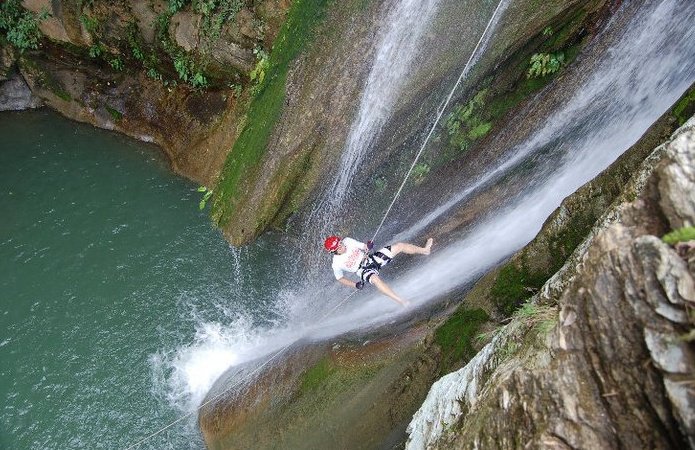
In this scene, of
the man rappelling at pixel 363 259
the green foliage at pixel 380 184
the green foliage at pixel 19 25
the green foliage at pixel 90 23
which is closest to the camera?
the man rappelling at pixel 363 259

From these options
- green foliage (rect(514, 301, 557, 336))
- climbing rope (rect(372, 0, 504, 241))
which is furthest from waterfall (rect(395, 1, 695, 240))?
green foliage (rect(514, 301, 557, 336))

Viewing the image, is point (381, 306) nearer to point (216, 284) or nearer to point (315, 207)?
point (315, 207)

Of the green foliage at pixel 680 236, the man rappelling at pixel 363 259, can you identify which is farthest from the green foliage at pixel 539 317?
the man rappelling at pixel 363 259

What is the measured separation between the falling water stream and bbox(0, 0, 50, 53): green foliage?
7.71 feet

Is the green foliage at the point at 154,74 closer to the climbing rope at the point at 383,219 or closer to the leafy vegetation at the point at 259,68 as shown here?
the leafy vegetation at the point at 259,68

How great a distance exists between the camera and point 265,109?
9.21 m

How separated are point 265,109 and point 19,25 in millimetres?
8456

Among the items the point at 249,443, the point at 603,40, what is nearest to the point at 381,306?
the point at 249,443

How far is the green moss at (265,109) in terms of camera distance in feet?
27.9

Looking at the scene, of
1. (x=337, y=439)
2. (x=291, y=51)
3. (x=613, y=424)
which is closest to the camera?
(x=613, y=424)

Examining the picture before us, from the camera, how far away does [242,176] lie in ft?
30.7

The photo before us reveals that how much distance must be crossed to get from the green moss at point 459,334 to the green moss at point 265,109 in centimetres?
442

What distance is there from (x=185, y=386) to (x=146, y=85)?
26.4 ft

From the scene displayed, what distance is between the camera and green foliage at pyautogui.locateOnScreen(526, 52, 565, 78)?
768cm
